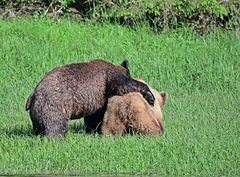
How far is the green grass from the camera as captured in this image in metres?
9.75

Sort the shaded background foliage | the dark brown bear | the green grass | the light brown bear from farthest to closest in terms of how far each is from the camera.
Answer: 1. the shaded background foliage
2. the light brown bear
3. the dark brown bear
4. the green grass

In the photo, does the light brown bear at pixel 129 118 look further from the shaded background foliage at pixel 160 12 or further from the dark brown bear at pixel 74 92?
the shaded background foliage at pixel 160 12

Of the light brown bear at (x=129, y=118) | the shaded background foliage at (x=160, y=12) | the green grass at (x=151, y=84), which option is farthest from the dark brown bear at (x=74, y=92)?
the shaded background foliage at (x=160, y=12)

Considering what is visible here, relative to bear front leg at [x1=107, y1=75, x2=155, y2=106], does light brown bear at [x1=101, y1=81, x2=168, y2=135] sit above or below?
below

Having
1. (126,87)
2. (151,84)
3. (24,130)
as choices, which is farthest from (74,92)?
(151,84)

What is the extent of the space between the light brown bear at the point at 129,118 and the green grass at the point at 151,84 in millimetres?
208

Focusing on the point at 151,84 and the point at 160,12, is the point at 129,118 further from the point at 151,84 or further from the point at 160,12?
the point at 160,12

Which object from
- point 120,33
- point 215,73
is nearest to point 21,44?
point 120,33

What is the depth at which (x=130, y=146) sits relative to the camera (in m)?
10.3

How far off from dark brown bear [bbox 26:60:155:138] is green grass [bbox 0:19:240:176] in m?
0.26

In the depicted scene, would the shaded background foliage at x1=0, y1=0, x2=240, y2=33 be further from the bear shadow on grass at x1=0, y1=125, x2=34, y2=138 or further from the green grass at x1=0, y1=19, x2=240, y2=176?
the bear shadow on grass at x1=0, y1=125, x2=34, y2=138

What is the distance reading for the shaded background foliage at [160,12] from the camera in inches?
649

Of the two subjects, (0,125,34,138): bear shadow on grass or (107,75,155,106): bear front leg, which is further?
(107,75,155,106): bear front leg

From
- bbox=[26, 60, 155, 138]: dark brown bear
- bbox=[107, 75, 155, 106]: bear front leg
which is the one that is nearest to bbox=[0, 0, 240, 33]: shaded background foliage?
bbox=[26, 60, 155, 138]: dark brown bear
